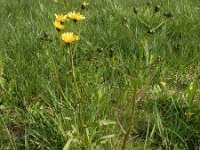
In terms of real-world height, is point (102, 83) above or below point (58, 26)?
below

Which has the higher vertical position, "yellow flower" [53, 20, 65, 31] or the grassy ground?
"yellow flower" [53, 20, 65, 31]

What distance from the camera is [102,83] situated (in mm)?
2479

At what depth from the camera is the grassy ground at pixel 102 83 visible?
1926 mm

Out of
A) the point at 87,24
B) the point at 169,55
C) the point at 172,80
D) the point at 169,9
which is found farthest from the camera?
the point at 169,9

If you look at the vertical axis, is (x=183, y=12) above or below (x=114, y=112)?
above

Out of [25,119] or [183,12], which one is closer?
[25,119]

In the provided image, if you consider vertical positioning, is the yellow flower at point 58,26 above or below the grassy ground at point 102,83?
above

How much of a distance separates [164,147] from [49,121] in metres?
0.57

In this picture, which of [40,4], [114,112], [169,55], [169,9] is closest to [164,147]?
[114,112]

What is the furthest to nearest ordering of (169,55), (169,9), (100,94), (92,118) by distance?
(169,9) < (169,55) < (100,94) < (92,118)

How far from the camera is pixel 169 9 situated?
12.1 feet

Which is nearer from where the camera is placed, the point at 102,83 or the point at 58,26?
the point at 58,26

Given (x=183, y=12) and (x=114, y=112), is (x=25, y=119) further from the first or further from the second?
(x=183, y=12)

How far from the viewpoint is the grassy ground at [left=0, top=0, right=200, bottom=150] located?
1926 millimetres
